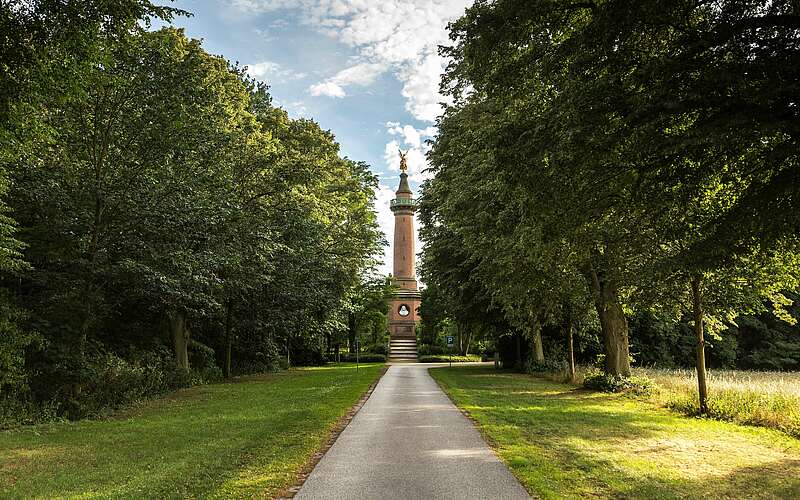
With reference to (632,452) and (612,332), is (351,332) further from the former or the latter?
(632,452)

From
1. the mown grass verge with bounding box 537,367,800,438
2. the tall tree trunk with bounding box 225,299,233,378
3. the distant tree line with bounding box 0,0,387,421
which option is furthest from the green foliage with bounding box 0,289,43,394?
the mown grass verge with bounding box 537,367,800,438

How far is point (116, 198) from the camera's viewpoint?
13898mm

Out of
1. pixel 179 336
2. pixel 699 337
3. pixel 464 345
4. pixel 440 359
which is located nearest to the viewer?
pixel 699 337

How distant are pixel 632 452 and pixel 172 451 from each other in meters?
6.90

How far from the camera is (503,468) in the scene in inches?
291

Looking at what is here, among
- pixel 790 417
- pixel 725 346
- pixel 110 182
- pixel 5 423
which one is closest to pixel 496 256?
pixel 790 417

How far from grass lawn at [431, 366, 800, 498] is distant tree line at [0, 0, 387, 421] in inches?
350

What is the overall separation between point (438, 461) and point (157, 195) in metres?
9.95

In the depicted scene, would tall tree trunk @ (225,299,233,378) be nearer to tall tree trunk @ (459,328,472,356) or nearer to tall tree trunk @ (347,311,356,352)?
tall tree trunk @ (347,311,356,352)

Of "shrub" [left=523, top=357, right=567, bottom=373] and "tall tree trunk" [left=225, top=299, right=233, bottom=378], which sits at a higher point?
"tall tree trunk" [left=225, top=299, right=233, bottom=378]

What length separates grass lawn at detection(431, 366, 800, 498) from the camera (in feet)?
22.2

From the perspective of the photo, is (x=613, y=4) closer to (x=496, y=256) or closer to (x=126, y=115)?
(x=496, y=256)

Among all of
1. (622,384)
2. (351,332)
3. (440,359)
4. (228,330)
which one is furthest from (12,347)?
(351,332)

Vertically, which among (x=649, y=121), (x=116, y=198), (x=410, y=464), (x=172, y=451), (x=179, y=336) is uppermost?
(x=116, y=198)
